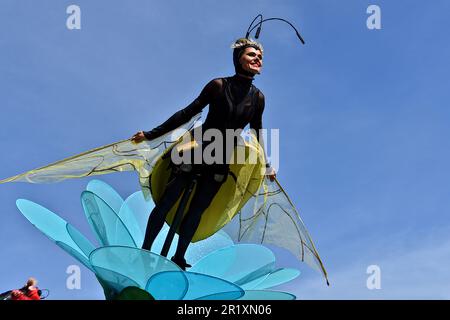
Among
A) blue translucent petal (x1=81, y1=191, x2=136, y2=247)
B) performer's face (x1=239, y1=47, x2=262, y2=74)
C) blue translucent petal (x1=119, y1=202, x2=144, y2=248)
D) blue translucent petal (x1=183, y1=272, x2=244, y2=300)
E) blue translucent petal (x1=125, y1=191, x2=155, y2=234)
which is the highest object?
performer's face (x1=239, y1=47, x2=262, y2=74)

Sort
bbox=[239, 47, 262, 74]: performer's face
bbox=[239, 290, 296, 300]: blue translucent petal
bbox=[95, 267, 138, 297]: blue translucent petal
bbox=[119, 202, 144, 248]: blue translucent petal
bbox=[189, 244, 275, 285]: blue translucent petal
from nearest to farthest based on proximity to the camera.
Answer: bbox=[95, 267, 138, 297]: blue translucent petal
bbox=[239, 290, 296, 300]: blue translucent petal
bbox=[239, 47, 262, 74]: performer's face
bbox=[189, 244, 275, 285]: blue translucent petal
bbox=[119, 202, 144, 248]: blue translucent petal

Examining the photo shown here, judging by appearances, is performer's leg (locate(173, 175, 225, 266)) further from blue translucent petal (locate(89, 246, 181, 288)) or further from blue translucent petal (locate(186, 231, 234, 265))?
blue translucent petal (locate(186, 231, 234, 265))

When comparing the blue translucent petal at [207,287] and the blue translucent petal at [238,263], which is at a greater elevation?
the blue translucent petal at [238,263]

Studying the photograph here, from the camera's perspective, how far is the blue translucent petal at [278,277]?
266 inches

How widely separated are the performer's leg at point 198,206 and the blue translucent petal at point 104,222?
2.08ft

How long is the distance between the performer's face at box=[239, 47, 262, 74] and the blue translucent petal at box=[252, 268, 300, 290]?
2391mm

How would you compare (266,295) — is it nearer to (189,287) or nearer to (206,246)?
(189,287)

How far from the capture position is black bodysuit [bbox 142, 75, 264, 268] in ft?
20.0

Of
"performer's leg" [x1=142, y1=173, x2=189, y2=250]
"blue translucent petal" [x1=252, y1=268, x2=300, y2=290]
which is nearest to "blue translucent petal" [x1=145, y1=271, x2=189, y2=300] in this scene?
"performer's leg" [x1=142, y1=173, x2=189, y2=250]

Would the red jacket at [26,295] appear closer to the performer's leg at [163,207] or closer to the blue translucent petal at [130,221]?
the performer's leg at [163,207]

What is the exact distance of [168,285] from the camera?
5.07 metres

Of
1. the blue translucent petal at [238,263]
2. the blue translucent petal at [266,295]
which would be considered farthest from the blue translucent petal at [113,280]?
the blue translucent petal at [238,263]
